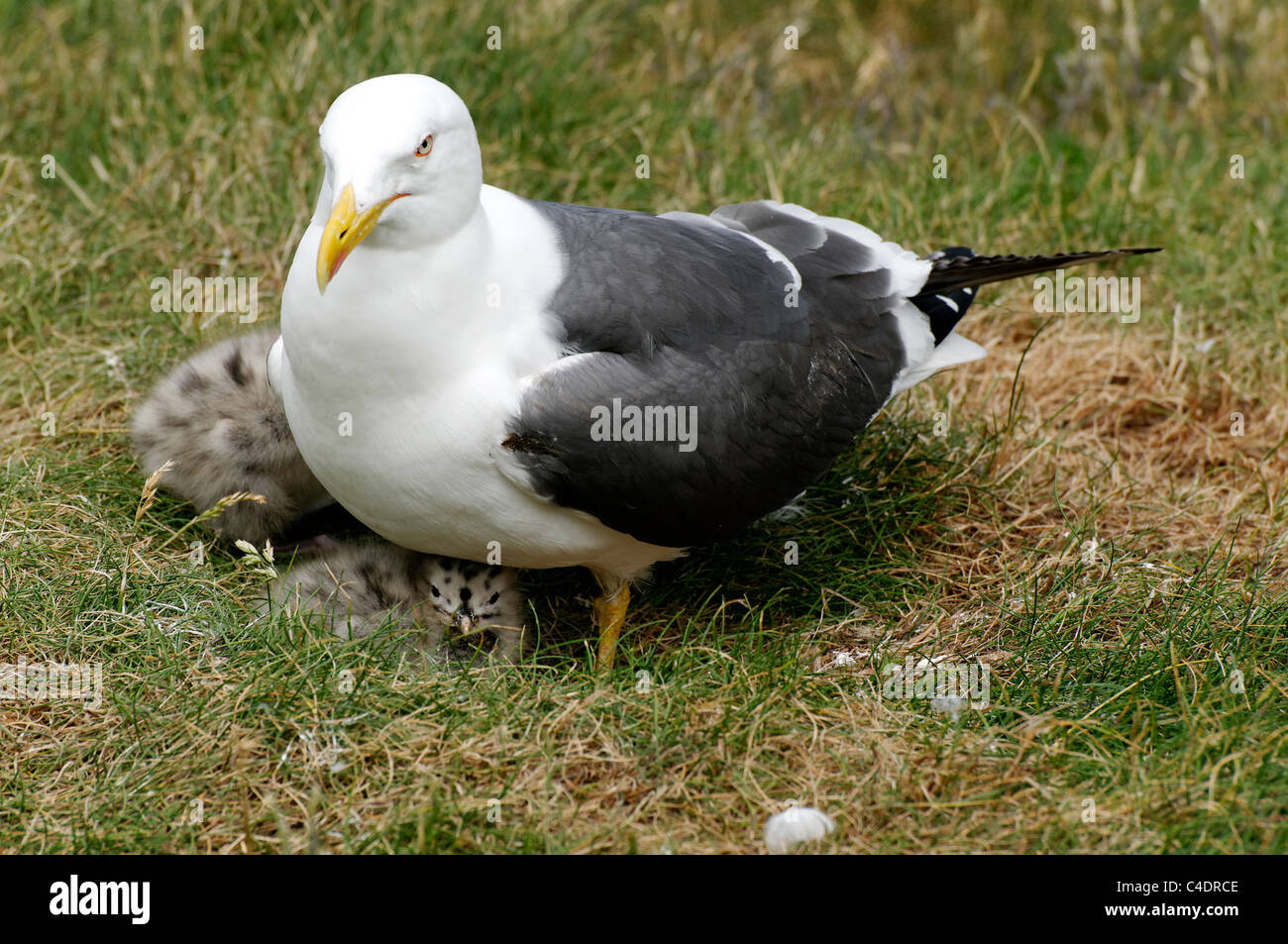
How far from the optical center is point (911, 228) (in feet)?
19.6

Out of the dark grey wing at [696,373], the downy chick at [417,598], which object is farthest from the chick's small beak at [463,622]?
the dark grey wing at [696,373]

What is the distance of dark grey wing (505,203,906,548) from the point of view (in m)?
3.82

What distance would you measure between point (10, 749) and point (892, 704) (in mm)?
2324

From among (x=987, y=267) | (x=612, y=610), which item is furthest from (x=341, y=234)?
(x=987, y=267)

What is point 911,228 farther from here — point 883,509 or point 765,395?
point 765,395

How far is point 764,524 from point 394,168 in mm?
2028

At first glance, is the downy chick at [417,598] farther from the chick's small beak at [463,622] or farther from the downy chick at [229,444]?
the downy chick at [229,444]

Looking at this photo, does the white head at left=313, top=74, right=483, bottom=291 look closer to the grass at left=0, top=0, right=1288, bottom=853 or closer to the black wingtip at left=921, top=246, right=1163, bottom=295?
the grass at left=0, top=0, right=1288, bottom=853

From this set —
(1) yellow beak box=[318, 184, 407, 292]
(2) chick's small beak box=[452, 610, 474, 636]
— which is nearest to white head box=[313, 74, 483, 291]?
(1) yellow beak box=[318, 184, 407, 292]

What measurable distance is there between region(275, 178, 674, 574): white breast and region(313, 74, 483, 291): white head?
0.09 m

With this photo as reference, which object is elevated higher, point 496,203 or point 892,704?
point 496,203

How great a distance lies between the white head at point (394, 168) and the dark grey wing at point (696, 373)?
A: 1.44 feet

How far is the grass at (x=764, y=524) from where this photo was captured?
11.6 ft

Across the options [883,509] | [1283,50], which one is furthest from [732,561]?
[1283,50]
